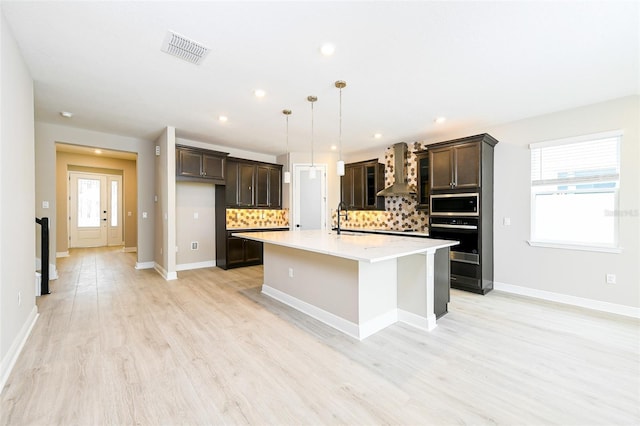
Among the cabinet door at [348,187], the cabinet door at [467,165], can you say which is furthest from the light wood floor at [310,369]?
the cabinet door at [348,187]

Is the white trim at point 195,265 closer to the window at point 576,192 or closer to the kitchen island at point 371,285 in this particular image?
the kitchen island at point 371,285

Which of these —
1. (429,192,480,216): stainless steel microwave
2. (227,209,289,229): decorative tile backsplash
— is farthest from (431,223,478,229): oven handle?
(227,209,289,229): decorative tile backsplash

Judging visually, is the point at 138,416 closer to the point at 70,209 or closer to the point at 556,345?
the point at 556,345

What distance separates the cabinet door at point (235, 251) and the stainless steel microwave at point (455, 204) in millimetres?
3821

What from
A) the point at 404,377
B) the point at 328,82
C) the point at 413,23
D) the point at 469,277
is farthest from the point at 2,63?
the point at 469,277

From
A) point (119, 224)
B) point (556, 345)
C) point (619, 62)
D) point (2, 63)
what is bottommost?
point (556, 345)

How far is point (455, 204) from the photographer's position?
4.39 metres

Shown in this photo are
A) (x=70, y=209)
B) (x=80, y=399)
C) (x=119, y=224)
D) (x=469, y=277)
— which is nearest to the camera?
(x=80, y=399)

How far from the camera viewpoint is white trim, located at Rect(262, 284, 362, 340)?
2.73 meters

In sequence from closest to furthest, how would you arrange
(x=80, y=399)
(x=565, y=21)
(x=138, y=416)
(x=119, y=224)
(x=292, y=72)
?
1. (x=138, y=416)
2. (x=80, y=399)
3. (x=565, y=21)
4. (x=292, y=72)
5. (x=119, y=224)

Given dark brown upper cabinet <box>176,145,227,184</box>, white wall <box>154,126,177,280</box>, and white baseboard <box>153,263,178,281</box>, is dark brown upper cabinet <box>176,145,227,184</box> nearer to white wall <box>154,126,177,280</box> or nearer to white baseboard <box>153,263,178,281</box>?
white wall <box>154,126,177,280</box>

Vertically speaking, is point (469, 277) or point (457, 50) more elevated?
point (457, 50)

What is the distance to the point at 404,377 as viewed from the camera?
6.72 ft

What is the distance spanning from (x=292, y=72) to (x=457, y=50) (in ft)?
5.06
